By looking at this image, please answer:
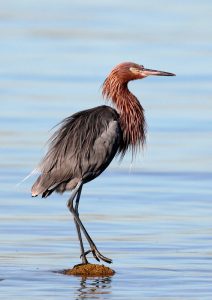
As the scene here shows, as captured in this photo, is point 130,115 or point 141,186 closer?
point 130,115

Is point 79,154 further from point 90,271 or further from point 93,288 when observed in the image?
point 93,288

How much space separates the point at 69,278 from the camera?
44.4 feet

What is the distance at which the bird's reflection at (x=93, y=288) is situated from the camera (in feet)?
42.0

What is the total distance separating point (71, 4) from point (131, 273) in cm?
2688

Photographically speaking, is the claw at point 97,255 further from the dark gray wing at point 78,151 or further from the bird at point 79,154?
the dark gray wing at point 78,151

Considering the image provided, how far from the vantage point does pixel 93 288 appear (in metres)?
13.2

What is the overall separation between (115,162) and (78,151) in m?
6.48

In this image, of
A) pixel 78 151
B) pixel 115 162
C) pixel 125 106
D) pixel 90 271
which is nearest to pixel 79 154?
pixel 78 151

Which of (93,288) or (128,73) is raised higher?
(128,73)

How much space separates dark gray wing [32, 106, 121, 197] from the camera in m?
14.5

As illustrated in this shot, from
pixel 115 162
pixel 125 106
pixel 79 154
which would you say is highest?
pixel 125 106

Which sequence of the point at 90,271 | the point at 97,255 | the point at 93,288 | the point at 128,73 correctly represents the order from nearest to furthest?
the point at 93,288 → the point at 90,271 → the point at 97,255 → the point at 128,73

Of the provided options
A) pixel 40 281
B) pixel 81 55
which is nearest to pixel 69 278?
pixel 40 281

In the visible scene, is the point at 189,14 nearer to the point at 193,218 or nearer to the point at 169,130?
the point at 169,130
